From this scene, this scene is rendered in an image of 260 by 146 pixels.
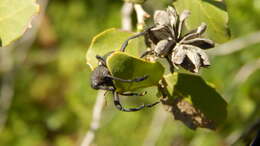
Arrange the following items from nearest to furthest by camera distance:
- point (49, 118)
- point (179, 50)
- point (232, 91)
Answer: point (179, 50) → point (232, 91) → point (49, 118)

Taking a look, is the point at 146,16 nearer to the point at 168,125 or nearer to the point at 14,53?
the point at 168,125

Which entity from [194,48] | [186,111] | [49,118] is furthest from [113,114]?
[194,48]

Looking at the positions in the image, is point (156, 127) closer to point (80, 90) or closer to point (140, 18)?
point (80, 90)

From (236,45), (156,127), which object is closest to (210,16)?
(236,45)

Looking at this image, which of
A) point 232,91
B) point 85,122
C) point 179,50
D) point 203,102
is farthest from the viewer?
point 85,122

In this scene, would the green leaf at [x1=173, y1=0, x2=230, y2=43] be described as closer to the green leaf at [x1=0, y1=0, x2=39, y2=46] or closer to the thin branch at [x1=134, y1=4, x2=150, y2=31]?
the thin branch at [x1=134, y1=4, x2=150, y2=31]

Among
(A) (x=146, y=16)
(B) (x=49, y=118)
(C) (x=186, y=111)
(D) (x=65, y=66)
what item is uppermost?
(A) (x=146, y=16)
